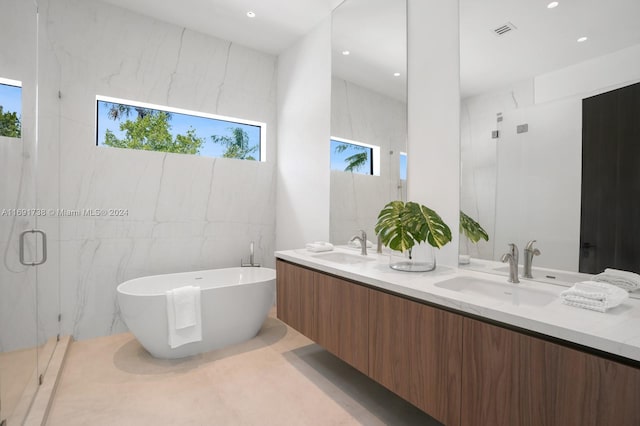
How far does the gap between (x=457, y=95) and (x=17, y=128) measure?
2.63m

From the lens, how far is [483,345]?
1.20 m

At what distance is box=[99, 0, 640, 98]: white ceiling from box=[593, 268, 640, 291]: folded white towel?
973mm

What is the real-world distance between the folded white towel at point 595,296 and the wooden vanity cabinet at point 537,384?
301 millimetres

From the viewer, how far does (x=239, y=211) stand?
12.0 ft

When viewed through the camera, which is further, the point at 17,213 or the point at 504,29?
the point at 17,213

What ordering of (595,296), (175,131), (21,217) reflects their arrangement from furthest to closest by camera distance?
(175,131)
(21,217)
(595,296)

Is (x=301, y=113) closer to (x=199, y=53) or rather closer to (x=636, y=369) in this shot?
(x=199, y=53)

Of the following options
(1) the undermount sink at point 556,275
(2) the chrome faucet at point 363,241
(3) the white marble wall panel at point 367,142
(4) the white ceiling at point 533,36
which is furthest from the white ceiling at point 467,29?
(2) the chrome faucet at point 363,241

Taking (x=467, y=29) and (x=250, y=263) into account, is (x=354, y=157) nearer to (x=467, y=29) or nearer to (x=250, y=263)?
(x=467, y=29)

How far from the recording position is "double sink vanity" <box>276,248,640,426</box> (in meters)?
0.92

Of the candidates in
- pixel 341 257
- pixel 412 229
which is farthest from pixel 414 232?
pixel 341 257

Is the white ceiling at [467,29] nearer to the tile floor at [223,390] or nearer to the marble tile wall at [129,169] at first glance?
the marble tile wall at [129,169]

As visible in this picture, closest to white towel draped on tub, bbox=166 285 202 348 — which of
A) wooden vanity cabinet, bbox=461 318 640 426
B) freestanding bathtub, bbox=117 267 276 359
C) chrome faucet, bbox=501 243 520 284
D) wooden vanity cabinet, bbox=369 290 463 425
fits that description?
freestanding bathtub, bbox=117 267 276 359

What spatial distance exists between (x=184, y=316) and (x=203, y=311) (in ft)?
0.60
